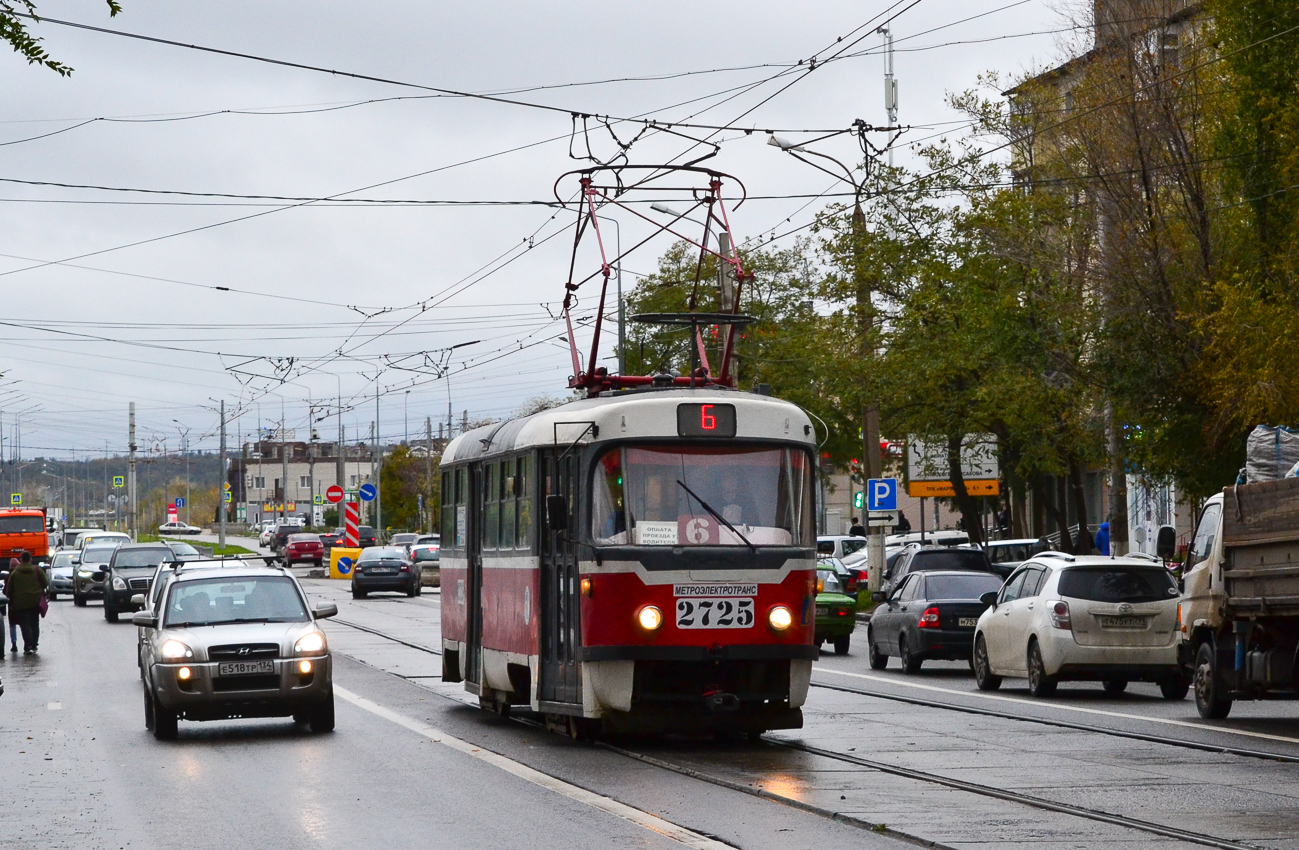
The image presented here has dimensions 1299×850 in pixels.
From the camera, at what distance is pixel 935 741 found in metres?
15.9

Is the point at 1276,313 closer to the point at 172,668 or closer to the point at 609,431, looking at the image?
the point at 609,431

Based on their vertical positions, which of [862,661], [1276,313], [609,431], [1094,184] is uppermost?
[1094,184]

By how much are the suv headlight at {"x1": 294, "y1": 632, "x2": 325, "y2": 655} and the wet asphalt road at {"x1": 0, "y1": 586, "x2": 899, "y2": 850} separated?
760 millimetres

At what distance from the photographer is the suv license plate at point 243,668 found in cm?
1681

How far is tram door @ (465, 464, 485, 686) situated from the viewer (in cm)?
1912

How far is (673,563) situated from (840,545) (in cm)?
3323

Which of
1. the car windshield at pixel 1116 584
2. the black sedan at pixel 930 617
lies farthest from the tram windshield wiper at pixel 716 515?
the black sedan at pixel 930 617

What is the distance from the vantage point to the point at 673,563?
15.3 metres

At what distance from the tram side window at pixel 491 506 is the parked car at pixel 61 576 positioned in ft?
131

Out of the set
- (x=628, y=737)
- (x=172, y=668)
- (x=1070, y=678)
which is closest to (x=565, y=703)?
(x=628, y=737)

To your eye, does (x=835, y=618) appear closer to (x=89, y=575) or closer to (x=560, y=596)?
(x=560, y=596)

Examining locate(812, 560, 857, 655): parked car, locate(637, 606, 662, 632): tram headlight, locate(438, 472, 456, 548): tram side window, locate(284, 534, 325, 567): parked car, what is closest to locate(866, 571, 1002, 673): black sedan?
locate(812, 560, 857, 655): parked car

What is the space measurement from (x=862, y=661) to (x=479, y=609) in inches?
448

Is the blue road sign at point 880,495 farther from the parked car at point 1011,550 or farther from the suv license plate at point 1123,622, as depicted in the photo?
the suv license plate at point 1123,622
